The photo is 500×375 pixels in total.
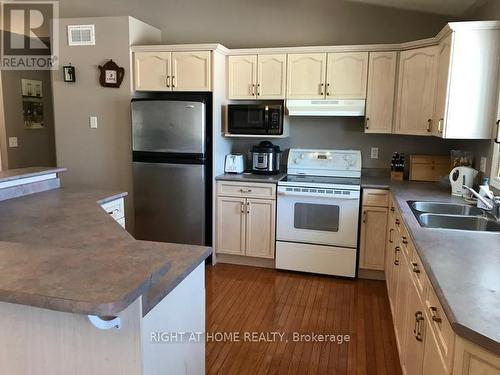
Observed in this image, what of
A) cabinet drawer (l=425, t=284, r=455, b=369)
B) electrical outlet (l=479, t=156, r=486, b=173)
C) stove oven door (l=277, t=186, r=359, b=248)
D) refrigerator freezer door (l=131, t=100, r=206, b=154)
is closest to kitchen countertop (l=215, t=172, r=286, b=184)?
stove oven door (l=277, t=186, r=359, b=248)

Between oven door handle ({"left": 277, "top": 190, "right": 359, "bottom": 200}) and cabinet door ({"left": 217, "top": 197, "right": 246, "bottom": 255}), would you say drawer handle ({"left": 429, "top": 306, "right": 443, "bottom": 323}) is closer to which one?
oven door handle ({"left": 277, "top": 190, "right": 359, "bottom": 200})

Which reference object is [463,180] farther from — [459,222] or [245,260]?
[245,260]

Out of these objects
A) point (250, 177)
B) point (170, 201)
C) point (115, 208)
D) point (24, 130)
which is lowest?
point (170, 201)

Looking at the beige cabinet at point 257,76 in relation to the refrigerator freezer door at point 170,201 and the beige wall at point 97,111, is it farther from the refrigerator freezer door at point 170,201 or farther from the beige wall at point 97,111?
the beige wall at point 97,111

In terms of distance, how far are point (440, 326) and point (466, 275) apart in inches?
9.3

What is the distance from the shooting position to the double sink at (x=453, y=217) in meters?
2.37

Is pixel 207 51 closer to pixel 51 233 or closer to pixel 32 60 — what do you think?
pixel 51 233

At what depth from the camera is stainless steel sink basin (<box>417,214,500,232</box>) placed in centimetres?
236

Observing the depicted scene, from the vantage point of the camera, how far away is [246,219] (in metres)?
3.80

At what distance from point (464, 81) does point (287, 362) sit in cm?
231

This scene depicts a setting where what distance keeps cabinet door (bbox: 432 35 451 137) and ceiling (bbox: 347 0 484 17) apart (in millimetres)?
479

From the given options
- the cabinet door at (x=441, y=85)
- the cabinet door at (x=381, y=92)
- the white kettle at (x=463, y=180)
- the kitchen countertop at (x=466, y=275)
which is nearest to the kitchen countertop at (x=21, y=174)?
the kitchen countertop at (x=466, y=275)

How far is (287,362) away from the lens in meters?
2.39

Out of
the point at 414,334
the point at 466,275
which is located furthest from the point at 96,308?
the point at 414,334
